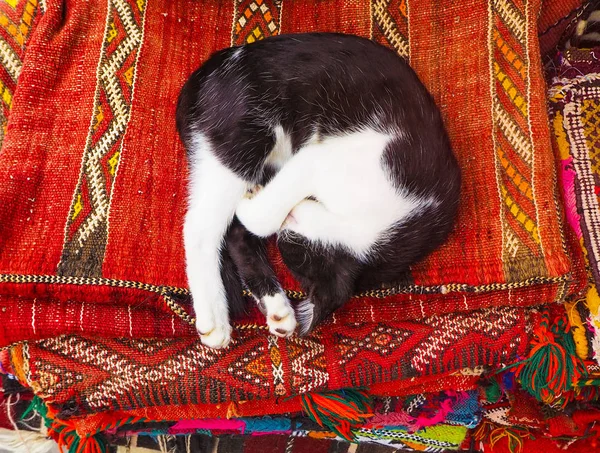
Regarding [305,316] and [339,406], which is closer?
[305,316]

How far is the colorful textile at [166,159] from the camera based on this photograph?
1.01 metres

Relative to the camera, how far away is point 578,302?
3.61 ft

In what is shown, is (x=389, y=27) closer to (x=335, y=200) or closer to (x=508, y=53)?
(x=508, y=53)

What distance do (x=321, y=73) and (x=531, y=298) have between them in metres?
0.69

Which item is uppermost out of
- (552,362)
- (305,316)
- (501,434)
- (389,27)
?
(389,27)

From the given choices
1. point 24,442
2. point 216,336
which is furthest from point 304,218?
point 24,442

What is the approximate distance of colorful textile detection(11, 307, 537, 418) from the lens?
3.43ft

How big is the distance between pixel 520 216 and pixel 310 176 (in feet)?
1.62

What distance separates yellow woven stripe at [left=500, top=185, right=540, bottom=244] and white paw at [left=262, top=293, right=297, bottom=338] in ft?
1.83

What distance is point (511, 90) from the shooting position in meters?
1.14

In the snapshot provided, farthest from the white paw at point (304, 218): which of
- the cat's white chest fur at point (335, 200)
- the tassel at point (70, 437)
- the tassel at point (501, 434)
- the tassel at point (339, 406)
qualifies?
the tassel at point (501, 434)

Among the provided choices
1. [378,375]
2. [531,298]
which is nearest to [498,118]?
[531,298]

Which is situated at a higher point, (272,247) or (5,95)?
(5,95)

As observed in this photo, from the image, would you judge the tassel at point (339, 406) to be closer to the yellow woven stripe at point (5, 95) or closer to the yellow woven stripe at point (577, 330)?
the yellow woven stripe at point (577, 330)
